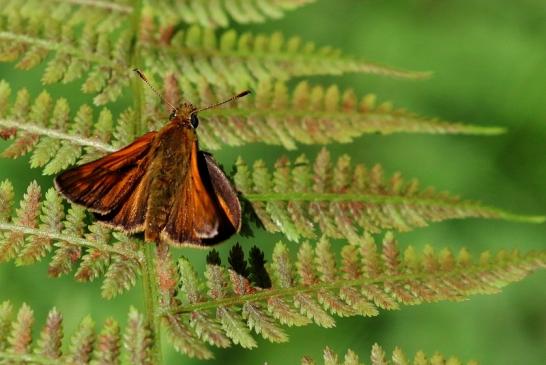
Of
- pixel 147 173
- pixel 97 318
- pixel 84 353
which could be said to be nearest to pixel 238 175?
pixel 147 173

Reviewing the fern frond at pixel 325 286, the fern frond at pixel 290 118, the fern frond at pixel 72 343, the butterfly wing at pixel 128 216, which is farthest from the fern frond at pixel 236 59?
the fern frond at pixel 72 343

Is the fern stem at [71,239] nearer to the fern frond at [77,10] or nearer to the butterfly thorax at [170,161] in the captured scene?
the butterfly thorax at [170,161]

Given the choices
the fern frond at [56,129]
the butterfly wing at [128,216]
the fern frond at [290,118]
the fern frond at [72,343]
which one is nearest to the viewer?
the fern frond at [72,343]

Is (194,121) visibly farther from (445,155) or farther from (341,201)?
(445,155)

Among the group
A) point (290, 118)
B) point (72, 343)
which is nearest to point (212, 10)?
point (290, 118)

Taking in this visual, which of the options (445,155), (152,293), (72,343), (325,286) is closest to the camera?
(72,343)
